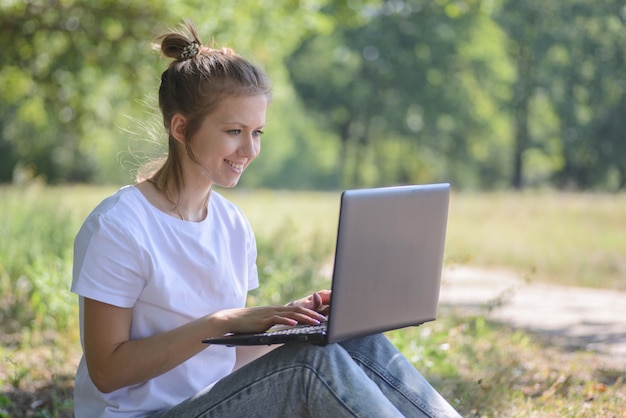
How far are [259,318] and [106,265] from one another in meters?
0.38

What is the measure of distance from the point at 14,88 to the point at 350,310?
32.4 ft

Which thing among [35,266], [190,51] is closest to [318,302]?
[190,51]

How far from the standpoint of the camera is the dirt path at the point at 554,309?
5414mm

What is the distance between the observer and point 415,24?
115 feet

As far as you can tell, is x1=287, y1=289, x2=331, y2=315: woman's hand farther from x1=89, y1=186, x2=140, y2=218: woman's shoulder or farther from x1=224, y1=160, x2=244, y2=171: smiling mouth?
x1=89, y1=186, x2=140, y2=218: woman's shoulder

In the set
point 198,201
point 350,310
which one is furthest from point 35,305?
point 350,310

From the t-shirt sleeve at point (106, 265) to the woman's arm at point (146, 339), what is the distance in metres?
0.04

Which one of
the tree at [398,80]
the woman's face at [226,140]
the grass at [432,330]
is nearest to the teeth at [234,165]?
the woman's face at [226,140]

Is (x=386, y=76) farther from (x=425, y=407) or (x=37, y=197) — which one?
(x=425, y=407)

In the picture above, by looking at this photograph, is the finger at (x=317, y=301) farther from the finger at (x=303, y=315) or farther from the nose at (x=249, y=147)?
the nose at (x=249, y=147)

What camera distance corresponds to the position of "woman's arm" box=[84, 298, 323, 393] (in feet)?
Answer: 7.22

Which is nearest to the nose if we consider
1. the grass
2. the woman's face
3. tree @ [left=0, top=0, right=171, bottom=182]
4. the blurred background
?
the woman's face

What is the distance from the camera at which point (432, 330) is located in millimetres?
5074

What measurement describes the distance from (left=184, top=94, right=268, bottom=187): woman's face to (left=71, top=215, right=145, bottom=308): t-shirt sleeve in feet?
1.04
